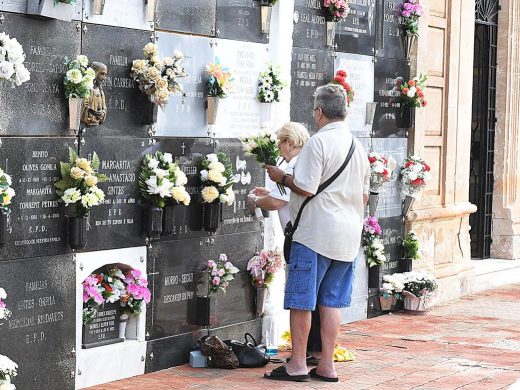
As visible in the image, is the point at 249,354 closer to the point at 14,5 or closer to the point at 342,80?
the point at 342,80

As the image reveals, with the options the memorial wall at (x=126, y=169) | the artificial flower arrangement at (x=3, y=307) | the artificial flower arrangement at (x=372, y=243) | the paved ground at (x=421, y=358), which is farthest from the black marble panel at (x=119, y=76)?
the artificial flower arrangement at (x=372, y=243)

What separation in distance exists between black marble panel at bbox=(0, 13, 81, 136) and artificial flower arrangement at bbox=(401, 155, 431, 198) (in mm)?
4596

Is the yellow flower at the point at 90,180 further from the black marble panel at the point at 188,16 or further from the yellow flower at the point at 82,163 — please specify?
the black marble panel at the point at 188,16

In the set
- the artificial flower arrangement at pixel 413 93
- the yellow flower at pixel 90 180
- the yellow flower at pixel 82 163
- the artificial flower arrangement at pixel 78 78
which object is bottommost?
the yellow flower at pixel 90 180

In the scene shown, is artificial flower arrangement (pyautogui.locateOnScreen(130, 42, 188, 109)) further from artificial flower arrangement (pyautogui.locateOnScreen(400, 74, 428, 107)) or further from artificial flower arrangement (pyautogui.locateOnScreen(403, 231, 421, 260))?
artificial flower arrangement (pyautogui.locateOnScreen(403, 231, 421, 260))

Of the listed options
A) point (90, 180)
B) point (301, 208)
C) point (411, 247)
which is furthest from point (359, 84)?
point (90, 180)

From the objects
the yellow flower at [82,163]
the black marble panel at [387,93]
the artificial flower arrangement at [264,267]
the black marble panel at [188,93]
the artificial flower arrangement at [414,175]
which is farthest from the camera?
the artificial flower arrangement at [414,175]

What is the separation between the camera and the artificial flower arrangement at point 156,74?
794 cm

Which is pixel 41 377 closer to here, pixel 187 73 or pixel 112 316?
pixel 112 316

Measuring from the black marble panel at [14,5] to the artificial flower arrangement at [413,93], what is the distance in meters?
5.03

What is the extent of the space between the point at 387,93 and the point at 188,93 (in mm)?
3228

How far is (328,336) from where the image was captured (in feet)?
26.6

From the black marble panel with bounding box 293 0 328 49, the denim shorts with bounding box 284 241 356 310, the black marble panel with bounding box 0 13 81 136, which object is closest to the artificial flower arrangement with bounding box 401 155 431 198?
the black marble panel with bounding box 293 0 328 49

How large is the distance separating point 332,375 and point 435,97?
15.7 ft
